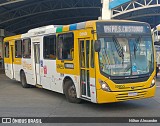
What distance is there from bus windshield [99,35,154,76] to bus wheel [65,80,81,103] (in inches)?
75.9

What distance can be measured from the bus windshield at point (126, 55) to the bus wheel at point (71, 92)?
1927 mm

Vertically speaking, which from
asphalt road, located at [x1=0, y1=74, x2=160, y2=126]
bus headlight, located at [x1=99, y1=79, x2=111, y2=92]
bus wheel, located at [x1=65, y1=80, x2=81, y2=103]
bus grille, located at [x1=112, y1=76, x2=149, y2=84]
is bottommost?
asphalt road, located at [x1=0, y1=74, x2=160, y2=126]

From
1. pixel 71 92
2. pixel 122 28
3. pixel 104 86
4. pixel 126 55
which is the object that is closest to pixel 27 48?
pixel 71 92

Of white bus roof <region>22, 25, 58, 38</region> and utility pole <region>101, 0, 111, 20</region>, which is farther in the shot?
utility pole <region>101, 0, 111, 20</region>

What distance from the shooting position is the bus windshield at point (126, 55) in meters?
9.75

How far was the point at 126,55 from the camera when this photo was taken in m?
10.0

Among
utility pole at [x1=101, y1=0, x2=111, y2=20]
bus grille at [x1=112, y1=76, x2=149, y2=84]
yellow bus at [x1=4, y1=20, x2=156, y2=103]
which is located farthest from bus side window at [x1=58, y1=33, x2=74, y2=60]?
utility pole at [x1=101, y1=0, x2=111, y2=20]

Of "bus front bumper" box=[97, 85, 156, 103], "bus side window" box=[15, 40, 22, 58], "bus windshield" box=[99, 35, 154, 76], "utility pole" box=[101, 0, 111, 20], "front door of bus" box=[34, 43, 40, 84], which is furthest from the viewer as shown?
"utility pole" box=[101, 0, 111, 20]

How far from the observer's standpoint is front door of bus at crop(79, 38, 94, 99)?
→ 33.1 feet

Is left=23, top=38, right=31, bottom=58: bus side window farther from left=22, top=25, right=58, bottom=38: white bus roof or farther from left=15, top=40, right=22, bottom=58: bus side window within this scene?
A: left=15, top=40, right=22, bottom=58: bus side window

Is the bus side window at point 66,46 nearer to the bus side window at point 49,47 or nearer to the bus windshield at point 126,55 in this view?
the bus side window at point 49,47

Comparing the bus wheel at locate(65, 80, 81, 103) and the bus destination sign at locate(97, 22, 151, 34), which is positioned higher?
the bus destination sign at locate(97, 22, 151, 34)

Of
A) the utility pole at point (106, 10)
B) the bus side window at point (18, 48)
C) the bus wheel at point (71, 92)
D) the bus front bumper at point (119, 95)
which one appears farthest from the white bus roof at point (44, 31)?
the utility pole at point (106, 10)

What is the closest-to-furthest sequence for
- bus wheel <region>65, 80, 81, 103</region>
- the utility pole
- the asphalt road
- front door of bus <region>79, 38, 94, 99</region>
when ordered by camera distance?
1. the asphalt road
2. front door of bus <region>79, 38, 94, 99</region>
3. bus wheel <region>65, 80, 81, 103</region>
4. the utility pole
